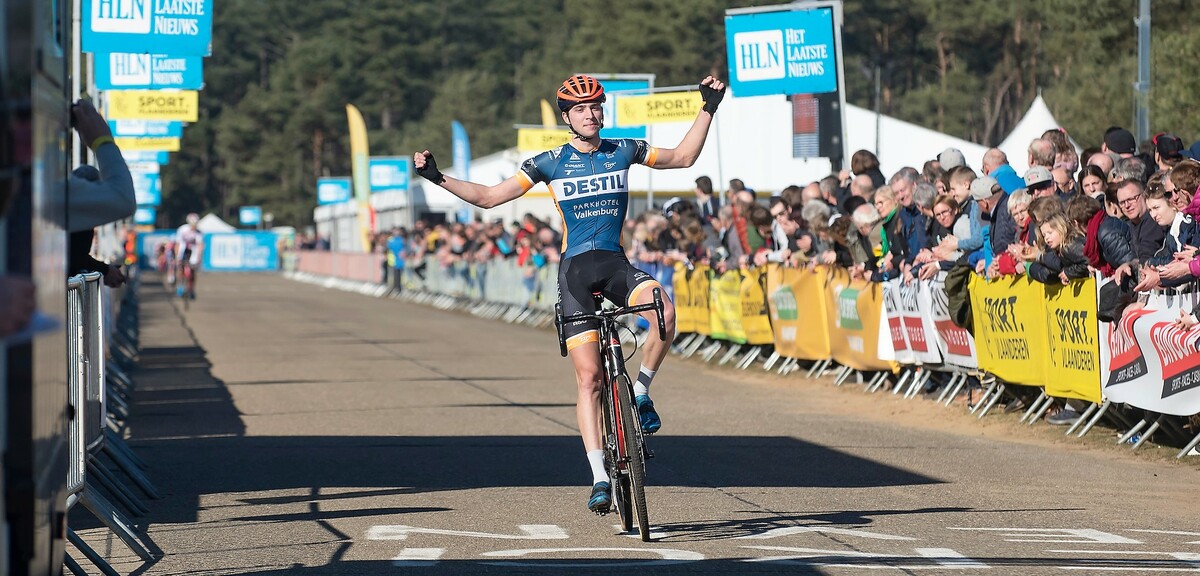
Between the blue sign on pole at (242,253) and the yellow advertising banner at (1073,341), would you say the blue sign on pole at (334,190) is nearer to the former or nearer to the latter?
the blue sign on pole at (242,253)

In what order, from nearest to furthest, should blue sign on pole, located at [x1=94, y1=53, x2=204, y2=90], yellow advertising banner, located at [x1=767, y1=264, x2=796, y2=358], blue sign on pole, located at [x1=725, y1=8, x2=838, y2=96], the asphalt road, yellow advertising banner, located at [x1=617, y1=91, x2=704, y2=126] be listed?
the asphalt road
yellow advertising banner, located at [x1=767, y1=264, x2=796, y2=358]
blue sign on pole, located at [x1=725, y1=8, x2=838, y2=96]
blue sign on pole, located at [x1=94, y1=53, x2=204, y2=90]
yellow advertising banner, located at [x1=617, y1=91, x2=704, y2=126]

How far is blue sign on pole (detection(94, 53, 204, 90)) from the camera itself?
78.1 ft

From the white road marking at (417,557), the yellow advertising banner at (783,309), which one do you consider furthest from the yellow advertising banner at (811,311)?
the white road marking at (417,557)

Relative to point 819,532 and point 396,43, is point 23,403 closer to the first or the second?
→ point 819,532

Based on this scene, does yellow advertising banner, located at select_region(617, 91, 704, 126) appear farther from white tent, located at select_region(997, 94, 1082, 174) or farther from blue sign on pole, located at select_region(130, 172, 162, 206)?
blue sign on pole, located at select_region(130, 172, 162, 206)

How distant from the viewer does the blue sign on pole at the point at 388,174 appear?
197ft

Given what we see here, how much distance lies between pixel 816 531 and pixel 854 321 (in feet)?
28.1

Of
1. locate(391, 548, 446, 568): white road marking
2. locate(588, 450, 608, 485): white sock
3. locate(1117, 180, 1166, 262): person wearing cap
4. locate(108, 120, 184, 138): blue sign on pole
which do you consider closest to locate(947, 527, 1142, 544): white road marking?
locate(588, 450, 608, 485): white sock

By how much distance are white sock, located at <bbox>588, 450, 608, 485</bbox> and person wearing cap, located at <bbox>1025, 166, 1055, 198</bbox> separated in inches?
223

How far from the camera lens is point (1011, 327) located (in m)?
13.4

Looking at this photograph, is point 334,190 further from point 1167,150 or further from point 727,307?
point 1167,150

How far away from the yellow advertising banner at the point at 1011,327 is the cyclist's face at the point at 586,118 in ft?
16.8

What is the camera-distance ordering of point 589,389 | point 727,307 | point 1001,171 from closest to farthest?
point 589,389 < point 1001,171 < point 727,307

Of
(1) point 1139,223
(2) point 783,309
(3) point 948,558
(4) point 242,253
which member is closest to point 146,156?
(2) point 783,309
